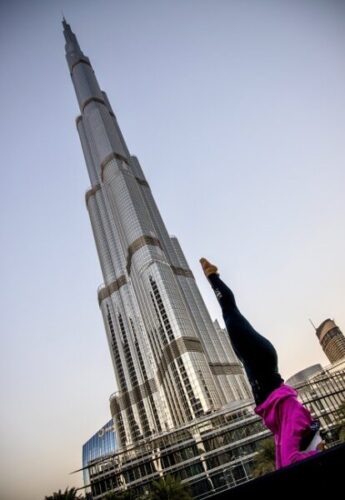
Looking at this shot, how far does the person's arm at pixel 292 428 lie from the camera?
3750 millimetres

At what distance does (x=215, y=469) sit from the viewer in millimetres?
42188

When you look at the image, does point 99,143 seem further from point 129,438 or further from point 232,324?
point 232,324

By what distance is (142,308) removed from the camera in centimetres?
9631

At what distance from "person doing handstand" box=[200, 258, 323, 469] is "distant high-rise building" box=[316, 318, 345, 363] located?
655 ft

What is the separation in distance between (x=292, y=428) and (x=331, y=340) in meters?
210

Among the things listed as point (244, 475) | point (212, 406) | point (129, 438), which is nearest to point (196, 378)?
point (212, 406)

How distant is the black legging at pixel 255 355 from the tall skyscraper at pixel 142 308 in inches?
2860

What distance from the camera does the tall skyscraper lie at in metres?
79.1

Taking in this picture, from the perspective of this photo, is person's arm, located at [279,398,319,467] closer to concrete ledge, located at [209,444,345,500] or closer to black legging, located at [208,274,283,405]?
black legging, located at [208,274,283,405]

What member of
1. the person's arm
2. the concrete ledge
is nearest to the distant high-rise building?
the person's arm

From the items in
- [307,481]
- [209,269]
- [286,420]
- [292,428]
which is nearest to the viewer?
[307,481]

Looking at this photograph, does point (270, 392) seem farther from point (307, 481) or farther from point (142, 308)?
point (142, 308)

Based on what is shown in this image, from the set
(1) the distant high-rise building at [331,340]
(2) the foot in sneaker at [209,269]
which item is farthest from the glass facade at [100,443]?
(2) the foot in sneaker at [209,269]

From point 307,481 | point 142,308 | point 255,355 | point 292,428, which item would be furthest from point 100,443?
point 307,481
